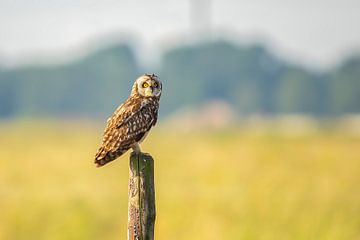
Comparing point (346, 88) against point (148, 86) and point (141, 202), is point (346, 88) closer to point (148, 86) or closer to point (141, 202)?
point (148, 86)

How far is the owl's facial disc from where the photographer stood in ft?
31.0

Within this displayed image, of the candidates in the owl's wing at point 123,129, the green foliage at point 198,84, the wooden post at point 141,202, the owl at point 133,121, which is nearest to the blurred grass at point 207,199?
the owl at point 133,121

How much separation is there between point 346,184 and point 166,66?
133 metres

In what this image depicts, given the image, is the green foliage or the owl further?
the green foliage

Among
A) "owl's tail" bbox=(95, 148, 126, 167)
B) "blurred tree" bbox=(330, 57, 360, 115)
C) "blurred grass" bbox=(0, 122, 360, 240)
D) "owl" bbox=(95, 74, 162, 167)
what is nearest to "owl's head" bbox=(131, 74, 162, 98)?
"owl" bbox=(95, 74, 162, 167)

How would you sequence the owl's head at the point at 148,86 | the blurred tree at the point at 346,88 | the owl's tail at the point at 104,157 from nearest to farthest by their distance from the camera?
the owl's tail at the point at 104,157
the owl's head at the point at 148,86
the blurred tree at the point at 346,88

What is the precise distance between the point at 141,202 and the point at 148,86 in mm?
1776

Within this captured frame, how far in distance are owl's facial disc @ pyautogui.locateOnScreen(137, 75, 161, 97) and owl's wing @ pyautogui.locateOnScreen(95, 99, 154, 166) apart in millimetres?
116

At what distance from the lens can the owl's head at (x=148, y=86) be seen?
30.9 feet

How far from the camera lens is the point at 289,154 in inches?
1150

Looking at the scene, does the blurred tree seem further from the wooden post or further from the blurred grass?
the wooden post

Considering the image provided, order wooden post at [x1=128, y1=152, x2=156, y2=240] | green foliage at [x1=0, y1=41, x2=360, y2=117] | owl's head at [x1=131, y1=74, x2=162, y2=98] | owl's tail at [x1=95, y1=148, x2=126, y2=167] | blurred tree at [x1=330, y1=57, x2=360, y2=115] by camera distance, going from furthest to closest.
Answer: green foliage at [x1=0, y1=41, x2=360, y2=117] < blurred tree at [x1=330, y1=57, x2=360, y2=115] < owl's head at [x1=131, y1=74, x2=162, y2=98] < owl's tail at [x1=95, y1=148, x2=126, y2=167] < wooden post at [x1=128, y1=152, x2=156, y2=240]

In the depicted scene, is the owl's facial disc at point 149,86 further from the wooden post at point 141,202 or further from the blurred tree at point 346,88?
the blurred tree at point 346,88

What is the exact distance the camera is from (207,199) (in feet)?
68.6
